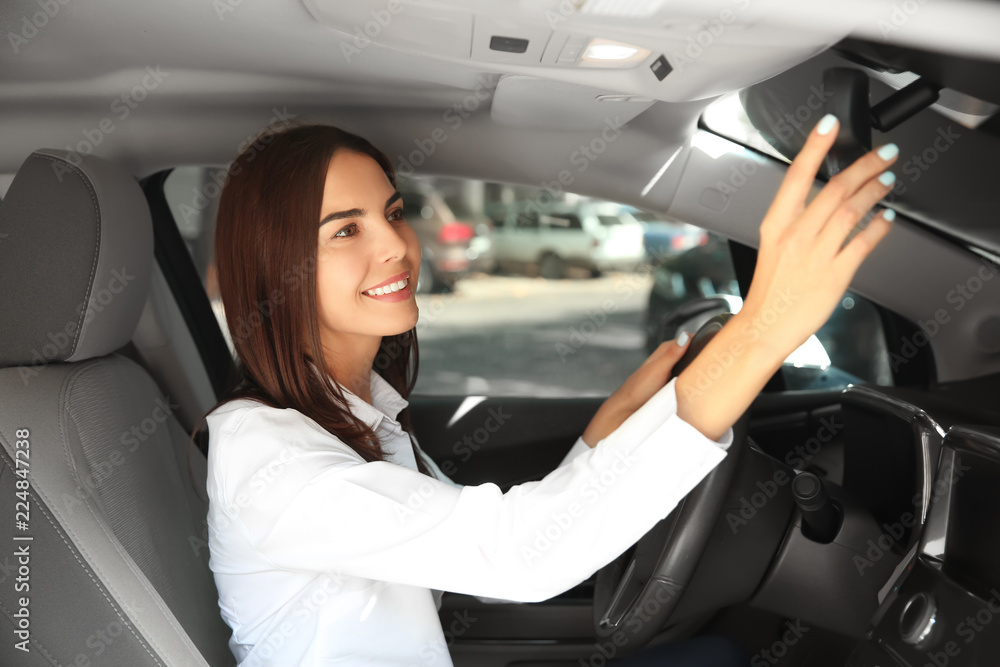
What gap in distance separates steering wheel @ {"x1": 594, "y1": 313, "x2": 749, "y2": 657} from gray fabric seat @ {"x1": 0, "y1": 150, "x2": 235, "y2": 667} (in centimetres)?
61

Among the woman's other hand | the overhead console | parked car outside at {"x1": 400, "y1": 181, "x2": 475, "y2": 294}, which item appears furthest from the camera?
parked car outside at {"x1": 400, "y1": 181, "x2": 475, "y2": 294}

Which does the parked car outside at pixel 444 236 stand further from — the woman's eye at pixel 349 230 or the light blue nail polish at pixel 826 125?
the light blue nail polish at pixel 826 125

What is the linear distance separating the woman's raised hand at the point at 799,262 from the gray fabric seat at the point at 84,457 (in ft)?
2.65

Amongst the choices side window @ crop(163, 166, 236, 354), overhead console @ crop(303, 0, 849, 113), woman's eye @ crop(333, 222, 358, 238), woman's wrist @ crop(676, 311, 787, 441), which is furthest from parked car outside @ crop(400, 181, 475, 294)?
woman's wrist @ crop(676, 311, 787, 441)

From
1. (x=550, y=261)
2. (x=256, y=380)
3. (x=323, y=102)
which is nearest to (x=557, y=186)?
(x=323, y=102)

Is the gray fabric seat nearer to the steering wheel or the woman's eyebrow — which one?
the woman's eyebrow

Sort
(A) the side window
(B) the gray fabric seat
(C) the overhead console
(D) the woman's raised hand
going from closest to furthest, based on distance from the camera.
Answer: (D) the woman's raised hand
(C) the overhead console
(B) the gray fabric seat
(A) the side window

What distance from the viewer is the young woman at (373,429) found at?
30.9 inches

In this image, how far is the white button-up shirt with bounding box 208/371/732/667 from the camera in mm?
839

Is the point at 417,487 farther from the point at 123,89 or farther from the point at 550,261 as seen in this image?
the point at 550,261

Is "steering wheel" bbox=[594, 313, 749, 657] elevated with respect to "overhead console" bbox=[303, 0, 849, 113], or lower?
lower

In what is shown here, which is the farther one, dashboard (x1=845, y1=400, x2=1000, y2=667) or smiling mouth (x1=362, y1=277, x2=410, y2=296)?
smiling mouth (x1=362, y1=277, x2=410, y2=296)

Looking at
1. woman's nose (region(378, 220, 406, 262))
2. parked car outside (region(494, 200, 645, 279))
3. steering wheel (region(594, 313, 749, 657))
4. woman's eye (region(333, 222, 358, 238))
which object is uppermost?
woman's eye (region(333, 222, 358, 238))

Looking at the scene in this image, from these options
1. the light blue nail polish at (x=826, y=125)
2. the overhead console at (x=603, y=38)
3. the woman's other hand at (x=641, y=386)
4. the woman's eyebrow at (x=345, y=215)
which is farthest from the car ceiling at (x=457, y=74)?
the woman's other hand at (x=641, y=386)
